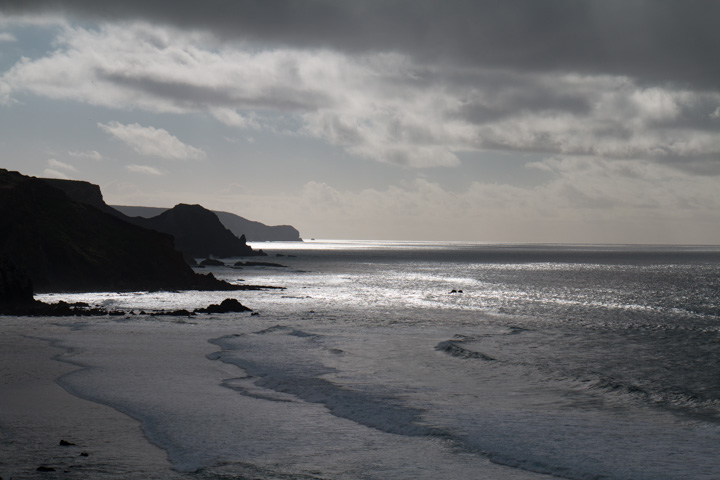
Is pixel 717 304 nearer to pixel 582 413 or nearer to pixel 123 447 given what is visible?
pixel 582 413

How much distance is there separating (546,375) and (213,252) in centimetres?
17822

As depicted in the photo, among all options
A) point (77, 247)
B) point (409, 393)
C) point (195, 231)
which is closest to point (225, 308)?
point (77, 247)

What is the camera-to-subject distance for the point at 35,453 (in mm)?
11648

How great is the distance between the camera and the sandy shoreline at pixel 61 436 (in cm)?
1086

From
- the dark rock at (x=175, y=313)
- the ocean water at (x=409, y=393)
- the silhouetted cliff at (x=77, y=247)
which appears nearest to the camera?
the ocean water at (x=409, y=393)

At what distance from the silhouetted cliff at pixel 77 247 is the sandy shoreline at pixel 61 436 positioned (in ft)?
147

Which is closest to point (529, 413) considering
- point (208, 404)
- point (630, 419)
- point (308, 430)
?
point (630, 419)

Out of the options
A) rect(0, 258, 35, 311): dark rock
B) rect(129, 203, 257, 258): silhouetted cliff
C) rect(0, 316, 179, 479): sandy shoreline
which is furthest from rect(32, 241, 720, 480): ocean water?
rect(129, 203, 257, 258): silhouetted cliff

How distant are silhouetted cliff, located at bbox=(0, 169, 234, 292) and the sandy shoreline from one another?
4489 cm

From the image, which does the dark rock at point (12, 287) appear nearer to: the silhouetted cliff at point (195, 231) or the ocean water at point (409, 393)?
the ocean water at point (409, 393)

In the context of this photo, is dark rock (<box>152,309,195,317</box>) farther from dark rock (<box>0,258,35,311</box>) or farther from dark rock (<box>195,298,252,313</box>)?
dark rock (<box>0,258,35,311</box>)

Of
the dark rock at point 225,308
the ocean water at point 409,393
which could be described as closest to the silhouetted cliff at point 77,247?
the dark rock at point 225,308

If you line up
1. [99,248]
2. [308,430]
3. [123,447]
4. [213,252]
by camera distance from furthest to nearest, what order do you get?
[213,252] → [99,248] → [308,430] → [123,447]

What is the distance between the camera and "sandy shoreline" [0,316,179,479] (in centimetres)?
1086
